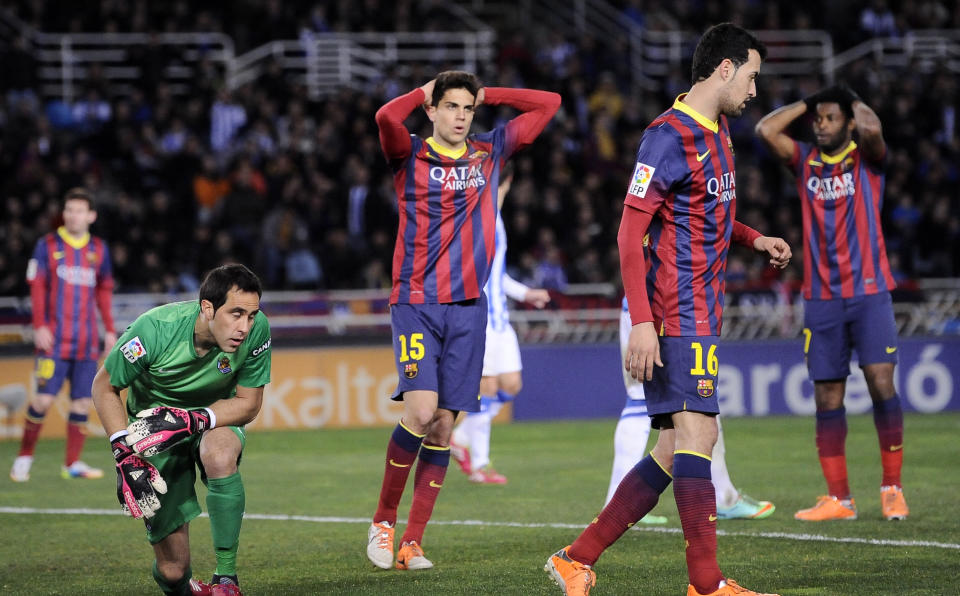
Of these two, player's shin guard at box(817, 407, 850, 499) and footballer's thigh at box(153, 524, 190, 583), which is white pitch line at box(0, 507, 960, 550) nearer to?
player's shin guard at box(817, 407, 850, 499)

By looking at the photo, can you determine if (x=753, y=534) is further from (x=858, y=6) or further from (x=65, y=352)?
(x=858, y=6)

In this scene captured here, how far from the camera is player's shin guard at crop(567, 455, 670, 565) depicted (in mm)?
5301

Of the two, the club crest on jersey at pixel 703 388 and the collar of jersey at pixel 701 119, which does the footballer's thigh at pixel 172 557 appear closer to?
the club crest on jersey at pixel 703 388

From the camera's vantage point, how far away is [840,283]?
7.79m

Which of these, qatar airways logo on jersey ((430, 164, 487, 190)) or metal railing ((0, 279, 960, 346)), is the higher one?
qatar airways logo on jersey ((430, 164, 487, 190))

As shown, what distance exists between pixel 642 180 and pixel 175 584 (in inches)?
98.5

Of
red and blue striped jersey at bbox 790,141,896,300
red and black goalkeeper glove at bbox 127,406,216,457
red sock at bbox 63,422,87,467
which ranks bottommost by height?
red sock at bbox 63,422,87,467

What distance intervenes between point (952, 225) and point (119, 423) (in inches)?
628

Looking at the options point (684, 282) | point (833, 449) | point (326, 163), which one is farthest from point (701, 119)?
point (326, 163)

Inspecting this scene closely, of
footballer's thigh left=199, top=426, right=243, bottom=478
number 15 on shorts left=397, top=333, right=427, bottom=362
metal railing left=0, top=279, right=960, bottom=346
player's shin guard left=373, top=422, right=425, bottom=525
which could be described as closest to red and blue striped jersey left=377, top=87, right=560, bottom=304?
number 15 on shorts left=397, top=333, right=427, bottom=362

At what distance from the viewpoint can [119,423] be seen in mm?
5227

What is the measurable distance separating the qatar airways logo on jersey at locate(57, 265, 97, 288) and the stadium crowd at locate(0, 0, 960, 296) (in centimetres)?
469

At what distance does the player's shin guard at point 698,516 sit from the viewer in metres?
5.00

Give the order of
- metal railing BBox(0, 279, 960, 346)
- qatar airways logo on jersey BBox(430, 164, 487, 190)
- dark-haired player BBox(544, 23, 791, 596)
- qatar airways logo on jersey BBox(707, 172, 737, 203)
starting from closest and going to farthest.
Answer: dark-haired player BBox(544, 23, 791, 596) → qatar airways logo on jersey BBox(707, 172, 737, 203) → qatar airways logo on jersey BBox(430, 164, 487, 190) → metal railing BBox(0, 279, 960, 346)
